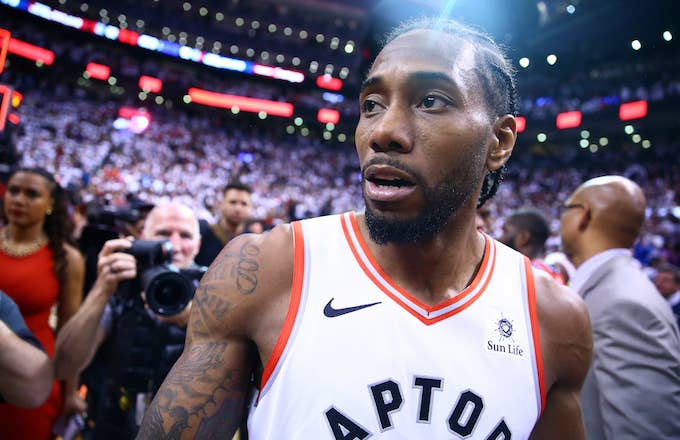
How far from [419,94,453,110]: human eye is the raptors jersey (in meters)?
0.43

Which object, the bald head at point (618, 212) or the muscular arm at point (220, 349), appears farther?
the bald head at point (618, 212)

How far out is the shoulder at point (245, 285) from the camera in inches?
49.0

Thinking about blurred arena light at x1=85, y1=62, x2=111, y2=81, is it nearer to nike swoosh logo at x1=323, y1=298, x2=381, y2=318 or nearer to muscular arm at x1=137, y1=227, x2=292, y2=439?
muscular arm at x1=137, y1=227, x2=292, y2=439

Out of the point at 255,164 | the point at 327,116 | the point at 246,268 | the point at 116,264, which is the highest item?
the point at 327,116

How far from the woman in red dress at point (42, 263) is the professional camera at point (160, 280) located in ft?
3.22

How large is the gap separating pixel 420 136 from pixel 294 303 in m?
0.58

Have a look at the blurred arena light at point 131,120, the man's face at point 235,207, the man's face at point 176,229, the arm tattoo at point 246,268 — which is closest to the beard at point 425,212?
the arm tattoo at point 246,268

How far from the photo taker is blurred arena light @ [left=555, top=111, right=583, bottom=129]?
2495 centimetres

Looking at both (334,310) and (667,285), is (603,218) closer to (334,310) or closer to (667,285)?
(334,310)

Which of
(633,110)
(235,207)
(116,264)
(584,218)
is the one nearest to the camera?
(116,264)

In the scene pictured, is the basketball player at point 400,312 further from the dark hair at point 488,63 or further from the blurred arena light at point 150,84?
the blurred arena light at point 150,84

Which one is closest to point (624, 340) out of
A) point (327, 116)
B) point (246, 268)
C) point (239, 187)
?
point (246, 268)

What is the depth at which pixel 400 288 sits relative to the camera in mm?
1381

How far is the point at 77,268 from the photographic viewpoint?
292cm
